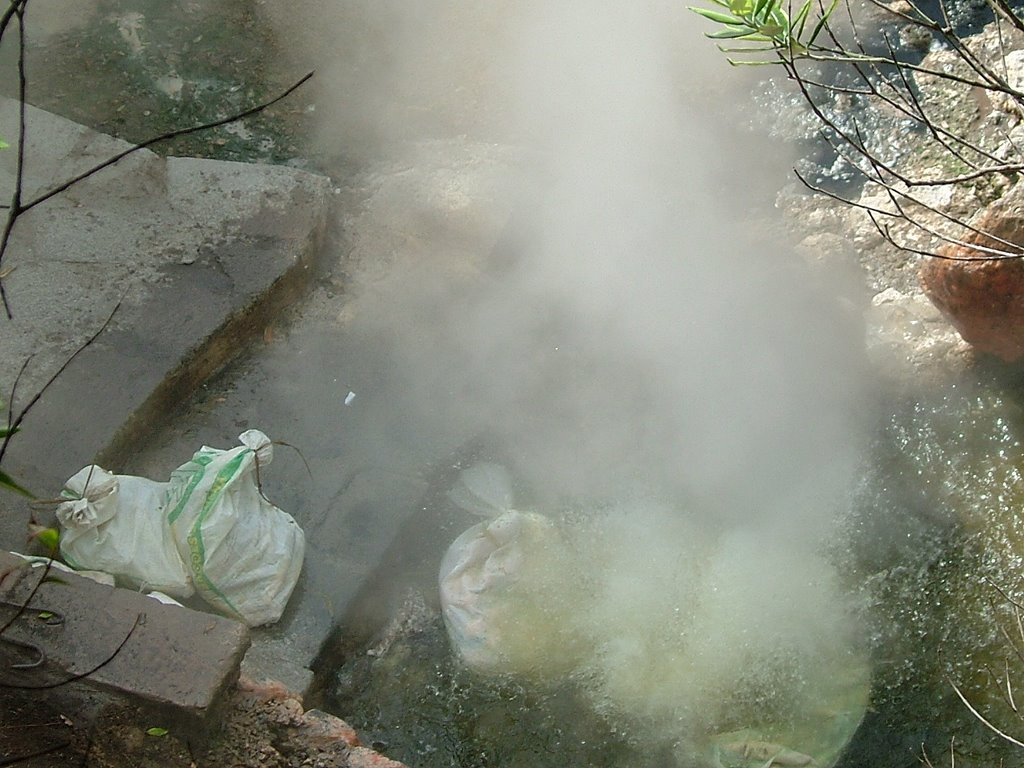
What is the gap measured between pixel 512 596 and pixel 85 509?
1589 mm

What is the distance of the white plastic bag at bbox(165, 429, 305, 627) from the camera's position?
3.42 m

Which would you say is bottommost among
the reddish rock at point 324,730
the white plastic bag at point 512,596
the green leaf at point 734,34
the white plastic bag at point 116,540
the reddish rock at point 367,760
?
the white plastic bag at point 116,540

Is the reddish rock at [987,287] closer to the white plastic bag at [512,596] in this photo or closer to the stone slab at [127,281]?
the white plastic bag at [512,596]

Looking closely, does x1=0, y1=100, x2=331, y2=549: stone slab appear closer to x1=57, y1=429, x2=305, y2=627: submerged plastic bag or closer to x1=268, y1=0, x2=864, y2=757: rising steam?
x1=57, y1=429, x2=305, y2=627: submerged plastic bag

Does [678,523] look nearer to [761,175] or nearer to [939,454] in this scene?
[939,454]

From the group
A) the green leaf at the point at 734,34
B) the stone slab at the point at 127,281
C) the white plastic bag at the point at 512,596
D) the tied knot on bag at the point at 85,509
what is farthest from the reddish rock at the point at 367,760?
the green leaf at the point at 734,34

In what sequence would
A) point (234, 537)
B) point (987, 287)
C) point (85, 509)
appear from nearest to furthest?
point (85, 509)
point (234, 537)
point (987, 287)

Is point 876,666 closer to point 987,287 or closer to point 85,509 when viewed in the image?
point 987,287

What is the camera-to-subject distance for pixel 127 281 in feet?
14.2

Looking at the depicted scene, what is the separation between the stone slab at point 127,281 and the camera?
3822mm

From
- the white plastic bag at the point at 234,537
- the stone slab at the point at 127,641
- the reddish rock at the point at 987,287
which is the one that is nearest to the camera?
the stone slab at the point at 127,641

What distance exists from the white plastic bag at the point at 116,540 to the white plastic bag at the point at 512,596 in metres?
1.00

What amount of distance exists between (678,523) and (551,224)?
1.85 meters

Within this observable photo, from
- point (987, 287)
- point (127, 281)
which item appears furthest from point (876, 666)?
point (127, 281)
